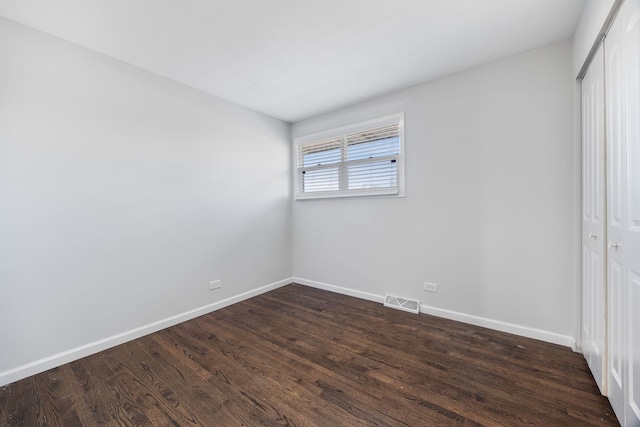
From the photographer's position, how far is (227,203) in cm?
321

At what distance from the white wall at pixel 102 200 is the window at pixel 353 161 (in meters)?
1.04

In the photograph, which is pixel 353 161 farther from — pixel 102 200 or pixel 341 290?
pixel 102 200

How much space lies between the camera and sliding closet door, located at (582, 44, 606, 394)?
1558 mm

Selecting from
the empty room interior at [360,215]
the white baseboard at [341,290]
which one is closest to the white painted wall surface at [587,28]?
the empty room interior at [360,215]

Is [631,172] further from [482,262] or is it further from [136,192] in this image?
[136,192]

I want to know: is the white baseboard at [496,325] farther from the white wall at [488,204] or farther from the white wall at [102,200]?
the white wall at [102,200]

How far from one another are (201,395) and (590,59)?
3.45 meters

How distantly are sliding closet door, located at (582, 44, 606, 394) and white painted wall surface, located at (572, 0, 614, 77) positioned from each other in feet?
0.37

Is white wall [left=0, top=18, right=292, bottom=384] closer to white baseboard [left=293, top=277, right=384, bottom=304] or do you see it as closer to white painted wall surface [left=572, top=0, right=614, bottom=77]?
white baseboard [left=293, top=277, right=384, bottom=304]

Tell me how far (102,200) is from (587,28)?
152 inches

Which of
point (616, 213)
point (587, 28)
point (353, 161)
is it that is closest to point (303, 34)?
point (353, 161)

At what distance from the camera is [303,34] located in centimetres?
202

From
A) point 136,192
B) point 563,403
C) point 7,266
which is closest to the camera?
point 563,403

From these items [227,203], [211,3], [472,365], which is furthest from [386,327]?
[211,3]
